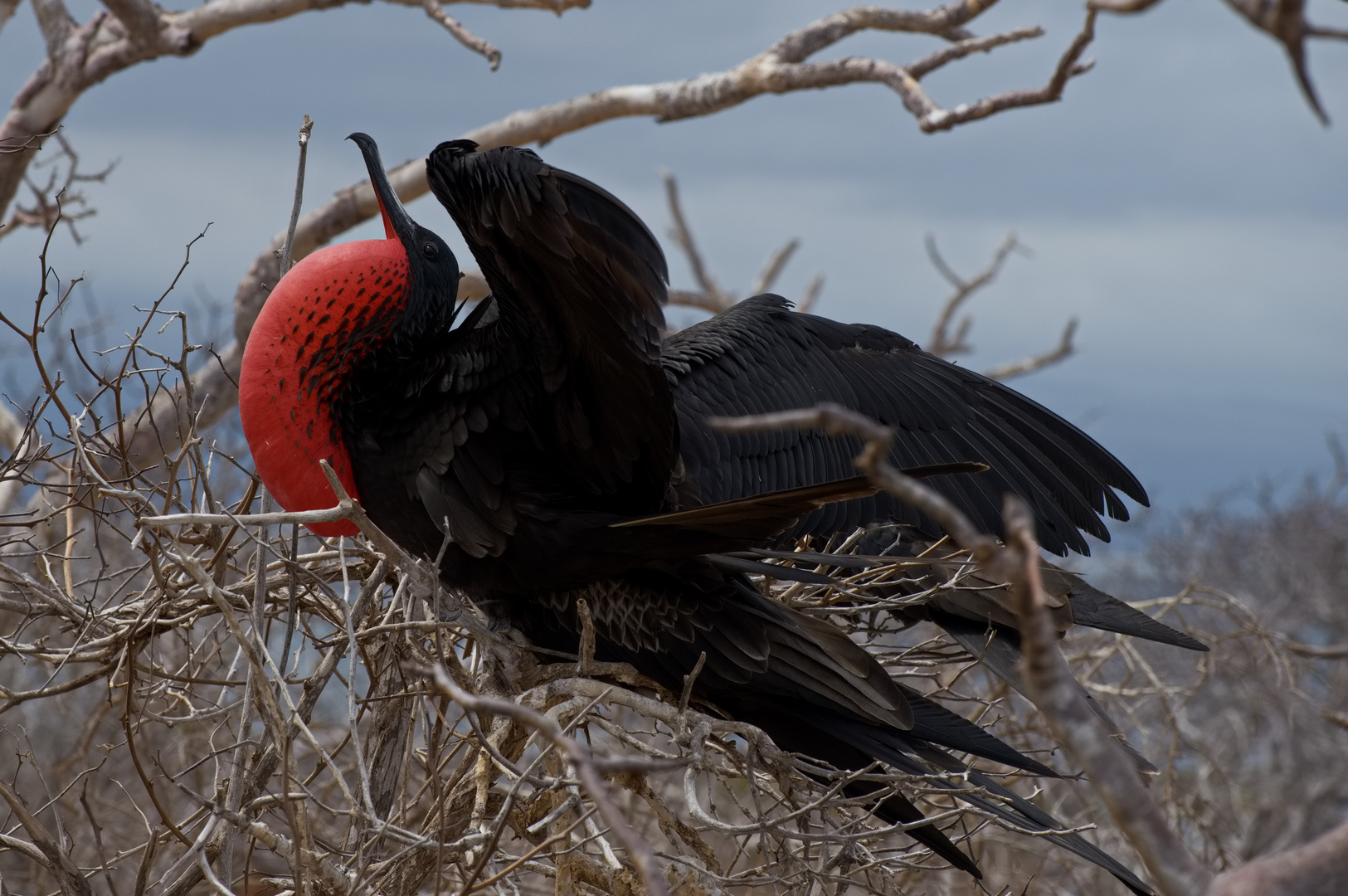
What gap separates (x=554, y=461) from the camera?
2037 mm

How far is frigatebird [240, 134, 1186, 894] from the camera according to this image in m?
1.72

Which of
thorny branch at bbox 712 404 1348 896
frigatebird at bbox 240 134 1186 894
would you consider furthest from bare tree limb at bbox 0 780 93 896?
thorny branch at bbox 712 404 1348 896

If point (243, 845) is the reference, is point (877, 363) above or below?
above

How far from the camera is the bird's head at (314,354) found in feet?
6.66

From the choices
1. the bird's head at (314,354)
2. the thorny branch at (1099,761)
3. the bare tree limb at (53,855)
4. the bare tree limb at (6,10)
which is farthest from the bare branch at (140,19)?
the thorny branch at (1099,761)

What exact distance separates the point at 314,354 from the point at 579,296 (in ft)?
1.87

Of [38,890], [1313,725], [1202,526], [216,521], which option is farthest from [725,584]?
[1202,526]

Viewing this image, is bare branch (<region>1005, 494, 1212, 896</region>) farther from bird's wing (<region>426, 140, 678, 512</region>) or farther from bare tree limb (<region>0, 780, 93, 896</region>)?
bare tree limb (<region>0, 780, 93, 896</region>)

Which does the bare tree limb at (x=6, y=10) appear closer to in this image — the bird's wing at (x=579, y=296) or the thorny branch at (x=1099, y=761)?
the bird's wing at (x=579, y=296)

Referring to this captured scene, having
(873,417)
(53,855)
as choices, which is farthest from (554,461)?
(53,855)

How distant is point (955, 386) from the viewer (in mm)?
2646

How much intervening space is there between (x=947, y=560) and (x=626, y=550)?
472 mm

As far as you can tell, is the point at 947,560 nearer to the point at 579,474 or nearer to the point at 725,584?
the point at 725,584

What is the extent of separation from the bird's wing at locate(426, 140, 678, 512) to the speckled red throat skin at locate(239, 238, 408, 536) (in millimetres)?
309
